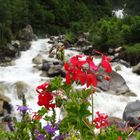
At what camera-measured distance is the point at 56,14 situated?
48.5 meters

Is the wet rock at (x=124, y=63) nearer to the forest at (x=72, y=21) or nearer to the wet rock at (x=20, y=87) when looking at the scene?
the forest at (x=72, y=21)

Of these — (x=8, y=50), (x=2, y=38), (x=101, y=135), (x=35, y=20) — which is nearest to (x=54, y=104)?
(x=101, y=135)

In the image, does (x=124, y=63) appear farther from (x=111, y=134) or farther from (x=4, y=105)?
(x=111, y=134)

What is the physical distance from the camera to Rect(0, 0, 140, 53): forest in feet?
103

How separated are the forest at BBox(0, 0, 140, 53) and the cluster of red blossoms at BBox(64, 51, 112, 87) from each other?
80.6ft

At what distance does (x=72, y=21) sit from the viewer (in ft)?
159

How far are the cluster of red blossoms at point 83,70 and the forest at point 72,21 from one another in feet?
80.6

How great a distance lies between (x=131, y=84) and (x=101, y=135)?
17346mm

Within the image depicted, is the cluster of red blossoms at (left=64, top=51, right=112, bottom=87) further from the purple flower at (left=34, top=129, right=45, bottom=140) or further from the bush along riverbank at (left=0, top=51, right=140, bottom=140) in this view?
the purple flower at (left=34, top=129, right=45, bottom=140)

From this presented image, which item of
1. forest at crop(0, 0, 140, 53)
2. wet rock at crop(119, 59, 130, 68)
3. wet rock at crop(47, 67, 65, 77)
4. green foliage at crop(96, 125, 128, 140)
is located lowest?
wet rock at crop(119, 59, 130, 68)

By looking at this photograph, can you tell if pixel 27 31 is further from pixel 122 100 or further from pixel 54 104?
pixel 54 104

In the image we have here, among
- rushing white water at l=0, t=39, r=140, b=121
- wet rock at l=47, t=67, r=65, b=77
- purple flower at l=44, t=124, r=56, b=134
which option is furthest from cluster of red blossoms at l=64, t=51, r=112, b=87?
wet rock at l=47, t=67, r=65, b=77

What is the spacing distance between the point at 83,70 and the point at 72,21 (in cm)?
4631

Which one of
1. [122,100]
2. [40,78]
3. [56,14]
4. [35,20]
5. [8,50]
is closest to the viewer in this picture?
[122,100]
